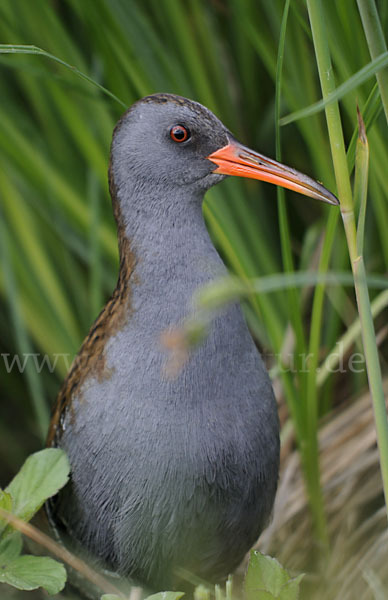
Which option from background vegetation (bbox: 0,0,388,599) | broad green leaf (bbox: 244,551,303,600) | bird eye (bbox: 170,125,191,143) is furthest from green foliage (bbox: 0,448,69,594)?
bird eye (bbox: 170,125,191,143)

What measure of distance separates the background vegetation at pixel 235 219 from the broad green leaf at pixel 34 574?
0.61 metres

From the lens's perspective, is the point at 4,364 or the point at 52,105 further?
the point at 4,364

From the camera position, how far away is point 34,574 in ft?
4.86

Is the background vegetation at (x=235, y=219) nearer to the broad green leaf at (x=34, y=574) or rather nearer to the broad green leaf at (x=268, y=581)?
the broad green leaf at (x=268, y=581)

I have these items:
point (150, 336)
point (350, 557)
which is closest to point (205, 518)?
point (150, 336)

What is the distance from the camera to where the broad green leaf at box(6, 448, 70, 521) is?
61.2 inches

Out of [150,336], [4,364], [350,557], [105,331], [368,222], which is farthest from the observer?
[4,364]

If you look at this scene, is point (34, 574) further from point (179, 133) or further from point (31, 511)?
point (179, 133)

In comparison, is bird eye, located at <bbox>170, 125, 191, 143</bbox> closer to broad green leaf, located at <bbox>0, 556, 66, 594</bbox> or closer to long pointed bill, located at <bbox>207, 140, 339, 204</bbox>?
long pointed bill, located at <bbox>207, 140, 339, 204</bbox>

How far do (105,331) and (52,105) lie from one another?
1.09 metres

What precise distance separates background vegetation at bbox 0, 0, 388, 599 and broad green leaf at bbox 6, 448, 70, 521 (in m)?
0.56

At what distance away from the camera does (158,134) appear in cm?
166

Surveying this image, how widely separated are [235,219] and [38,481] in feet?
3.58

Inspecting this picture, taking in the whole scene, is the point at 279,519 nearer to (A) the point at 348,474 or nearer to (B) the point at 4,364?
(A) the point at 348,474
